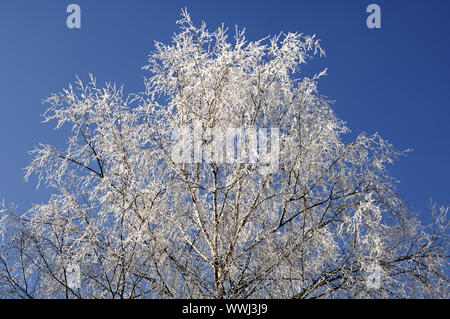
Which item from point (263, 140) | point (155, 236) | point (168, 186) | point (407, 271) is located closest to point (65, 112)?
point (168, 186)

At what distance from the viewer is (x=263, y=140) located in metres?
6.59

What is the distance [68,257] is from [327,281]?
11.3 feet

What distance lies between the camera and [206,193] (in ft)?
22.5

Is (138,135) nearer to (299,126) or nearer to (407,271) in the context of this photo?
(299,126)

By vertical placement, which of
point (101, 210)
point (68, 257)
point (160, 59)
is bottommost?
point (68, 257)

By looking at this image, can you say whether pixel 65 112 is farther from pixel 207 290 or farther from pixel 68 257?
pixel 207 290

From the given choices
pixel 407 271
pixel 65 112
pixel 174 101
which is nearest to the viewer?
pixel 407 271

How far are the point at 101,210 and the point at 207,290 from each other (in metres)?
1.86

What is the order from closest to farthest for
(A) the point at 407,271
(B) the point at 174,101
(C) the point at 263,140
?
(A) the point at 407,271, (C) the point at 263,140, (B) the point at 174,101

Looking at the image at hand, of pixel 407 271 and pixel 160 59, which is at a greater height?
pixel 160 59
